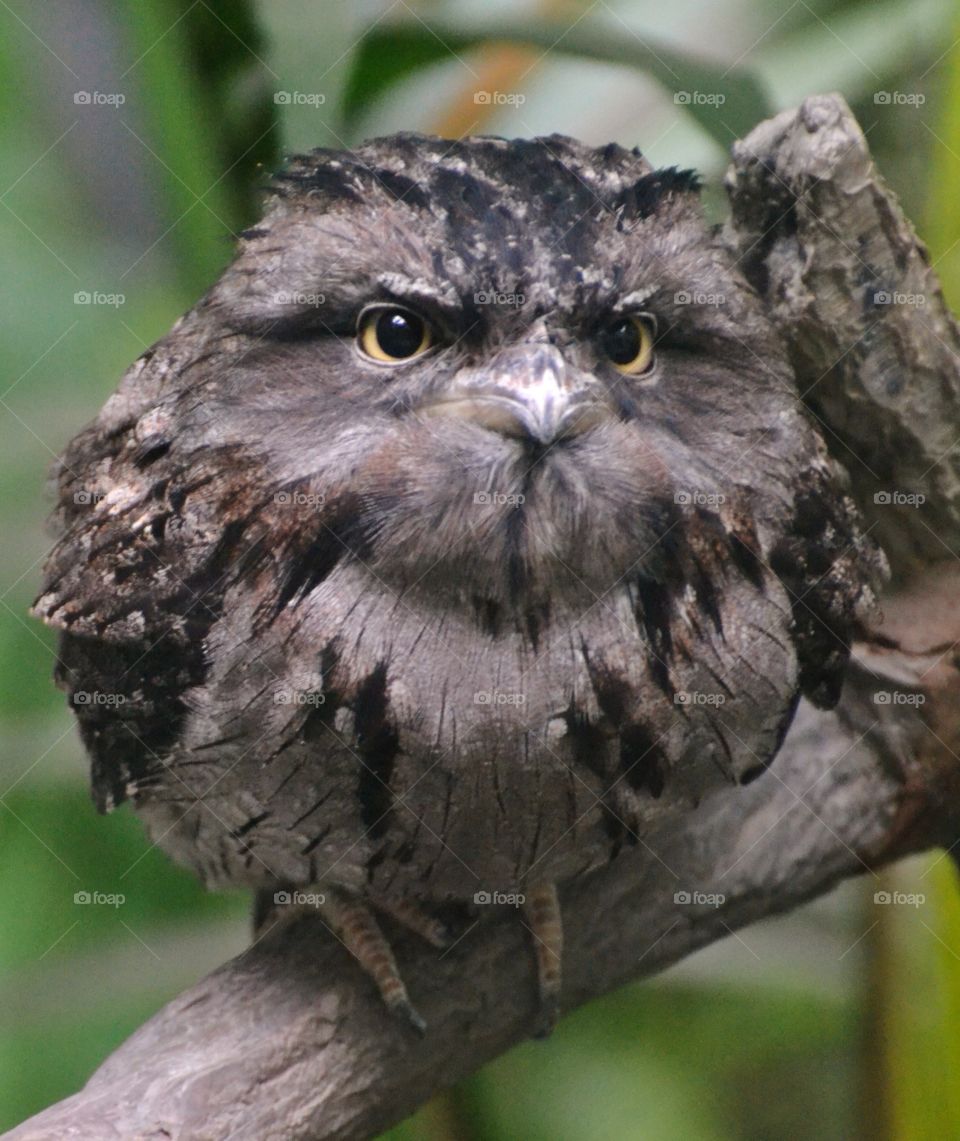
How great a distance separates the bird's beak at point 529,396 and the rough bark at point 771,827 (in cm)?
55

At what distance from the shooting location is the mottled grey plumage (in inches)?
51.6

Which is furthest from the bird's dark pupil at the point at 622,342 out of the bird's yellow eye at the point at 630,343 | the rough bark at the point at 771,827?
the rough bark at the point at 771,827

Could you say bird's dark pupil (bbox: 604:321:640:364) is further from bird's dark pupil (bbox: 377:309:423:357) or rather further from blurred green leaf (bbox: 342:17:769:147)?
blurred green leaf (bbox: 342:17:769:147)

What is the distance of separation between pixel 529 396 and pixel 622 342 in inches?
8.6

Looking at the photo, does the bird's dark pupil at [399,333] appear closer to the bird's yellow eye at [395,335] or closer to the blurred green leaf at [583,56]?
the bird's yellow eye at [395,335]

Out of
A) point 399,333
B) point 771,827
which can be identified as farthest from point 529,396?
point 771,827

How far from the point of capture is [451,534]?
1332 millimetres

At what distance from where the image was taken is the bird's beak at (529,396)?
1210mm

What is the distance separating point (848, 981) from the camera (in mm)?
2553

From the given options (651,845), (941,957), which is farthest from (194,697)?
(941,957)

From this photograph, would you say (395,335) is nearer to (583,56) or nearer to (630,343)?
(630,343)

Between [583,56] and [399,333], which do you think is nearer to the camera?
[399,333]

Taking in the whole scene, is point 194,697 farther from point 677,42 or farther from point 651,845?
point 677,42

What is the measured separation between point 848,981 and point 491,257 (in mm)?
1931
